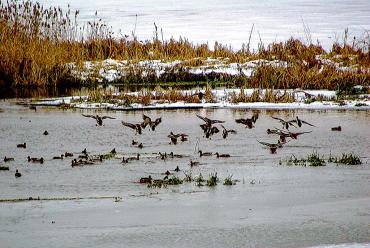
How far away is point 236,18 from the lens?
3803 cm

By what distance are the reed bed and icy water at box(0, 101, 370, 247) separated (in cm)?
610

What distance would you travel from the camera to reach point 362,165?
33.6 feet

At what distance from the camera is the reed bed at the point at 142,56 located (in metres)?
19.8

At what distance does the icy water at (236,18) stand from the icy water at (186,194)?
460 inches

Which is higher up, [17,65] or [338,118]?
[17,65]

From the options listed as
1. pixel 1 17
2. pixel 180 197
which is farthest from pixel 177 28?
pixel 180 197

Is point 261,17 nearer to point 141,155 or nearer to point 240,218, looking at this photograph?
point 141,155

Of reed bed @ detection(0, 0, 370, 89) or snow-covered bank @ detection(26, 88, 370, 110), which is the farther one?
reed bed @ detection(0, 0, 370, 89)

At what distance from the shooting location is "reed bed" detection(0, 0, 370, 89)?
19.8 meters

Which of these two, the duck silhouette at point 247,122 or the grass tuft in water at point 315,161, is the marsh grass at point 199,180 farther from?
the duck silhouette at point 247,122

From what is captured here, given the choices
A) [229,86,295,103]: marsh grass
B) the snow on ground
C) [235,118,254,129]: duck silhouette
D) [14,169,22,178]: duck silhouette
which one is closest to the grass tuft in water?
[235,118,254,129]: duck silhouette

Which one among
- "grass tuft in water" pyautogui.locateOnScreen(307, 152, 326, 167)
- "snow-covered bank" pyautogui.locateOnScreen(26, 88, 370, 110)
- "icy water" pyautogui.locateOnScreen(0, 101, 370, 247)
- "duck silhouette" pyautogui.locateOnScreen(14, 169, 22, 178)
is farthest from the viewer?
"snow-covered bank" pyautogui.locateOnScreen(26, 88, 370, 110)

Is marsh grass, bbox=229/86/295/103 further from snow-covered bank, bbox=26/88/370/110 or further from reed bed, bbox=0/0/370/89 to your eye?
reed bed, bbox=0/0/370/89

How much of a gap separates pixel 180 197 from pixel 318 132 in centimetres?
542
